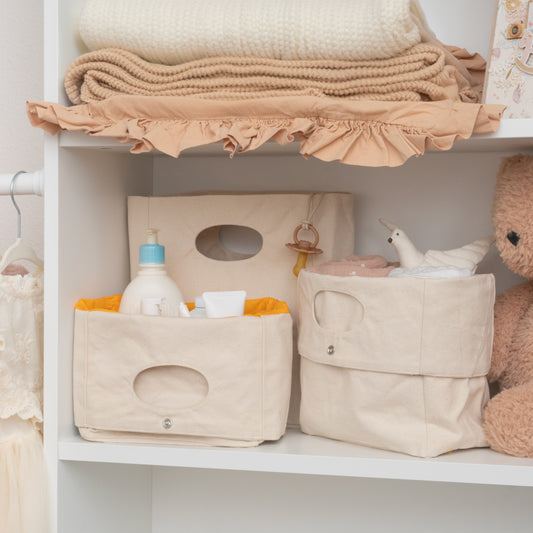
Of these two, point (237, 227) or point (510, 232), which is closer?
point (510, 232)

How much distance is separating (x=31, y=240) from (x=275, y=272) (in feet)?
1.71

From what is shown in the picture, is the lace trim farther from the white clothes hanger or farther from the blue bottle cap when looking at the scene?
the blue bottle cap

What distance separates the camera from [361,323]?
0.82 m

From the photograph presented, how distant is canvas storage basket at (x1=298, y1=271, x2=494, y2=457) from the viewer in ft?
2.61

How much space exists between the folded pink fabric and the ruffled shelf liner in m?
0.17

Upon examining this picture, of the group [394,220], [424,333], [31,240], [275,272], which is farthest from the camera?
[31,240]

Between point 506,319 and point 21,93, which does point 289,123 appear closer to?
point 506,319

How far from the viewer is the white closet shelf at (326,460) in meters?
0.78


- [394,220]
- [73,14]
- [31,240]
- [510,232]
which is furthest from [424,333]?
[31,240]

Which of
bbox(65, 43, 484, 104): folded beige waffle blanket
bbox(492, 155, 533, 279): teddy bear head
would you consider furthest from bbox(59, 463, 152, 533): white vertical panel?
bbox(492, 155, 533, 279): teddy bear head

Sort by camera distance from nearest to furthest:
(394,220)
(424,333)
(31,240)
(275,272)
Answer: (424,333) → (275,272) → (394,220) → (31,240)

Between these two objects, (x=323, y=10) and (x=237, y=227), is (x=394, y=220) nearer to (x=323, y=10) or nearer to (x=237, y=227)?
(x=237, y=227)

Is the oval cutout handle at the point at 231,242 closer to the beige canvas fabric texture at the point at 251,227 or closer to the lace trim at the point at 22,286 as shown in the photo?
the beige canvas fabric texture at the point at 251,227

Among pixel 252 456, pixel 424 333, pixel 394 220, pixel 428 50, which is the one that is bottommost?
pixel 252 456
